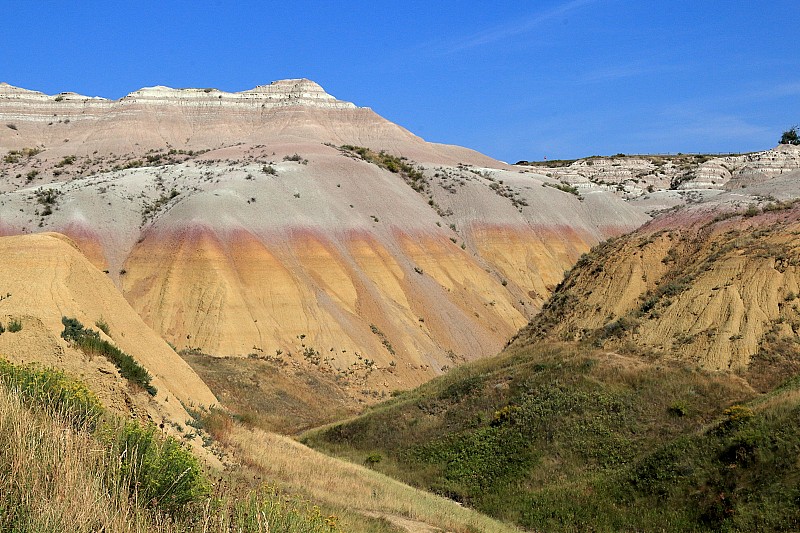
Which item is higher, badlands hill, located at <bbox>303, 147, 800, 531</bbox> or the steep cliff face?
the steep cliff face

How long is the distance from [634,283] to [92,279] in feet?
70.0

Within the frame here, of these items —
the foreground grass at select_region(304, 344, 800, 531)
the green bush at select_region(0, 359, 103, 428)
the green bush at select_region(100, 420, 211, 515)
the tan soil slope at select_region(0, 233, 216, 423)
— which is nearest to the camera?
the green bush at select_region(100, 420, 211, 515)

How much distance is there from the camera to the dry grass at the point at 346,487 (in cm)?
1595

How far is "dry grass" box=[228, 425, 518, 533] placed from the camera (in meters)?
15.9

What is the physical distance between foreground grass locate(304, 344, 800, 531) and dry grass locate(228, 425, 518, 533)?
8.31ft

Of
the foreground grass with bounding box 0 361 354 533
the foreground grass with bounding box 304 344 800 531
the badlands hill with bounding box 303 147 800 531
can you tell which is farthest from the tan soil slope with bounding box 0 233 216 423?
the badlands hill with bounding box 303 147 800 531

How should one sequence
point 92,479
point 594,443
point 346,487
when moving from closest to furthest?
point 92,479
point 346,487
point 594,443

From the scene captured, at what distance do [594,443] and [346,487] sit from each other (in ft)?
28.2

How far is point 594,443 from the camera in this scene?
2331 cm

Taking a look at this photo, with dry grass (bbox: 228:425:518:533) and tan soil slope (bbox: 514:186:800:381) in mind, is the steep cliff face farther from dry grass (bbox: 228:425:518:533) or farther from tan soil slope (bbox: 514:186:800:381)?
dry grass (bbox: 228:425:518:533)

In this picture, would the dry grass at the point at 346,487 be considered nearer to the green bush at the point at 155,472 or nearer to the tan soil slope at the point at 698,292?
the green bush at the point at 155,472

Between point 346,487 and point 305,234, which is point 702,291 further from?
point 305,234

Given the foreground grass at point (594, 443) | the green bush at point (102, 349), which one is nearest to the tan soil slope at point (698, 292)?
the foreground grass at point (594, 443)

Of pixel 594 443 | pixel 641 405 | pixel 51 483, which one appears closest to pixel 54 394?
pixel 51 483
